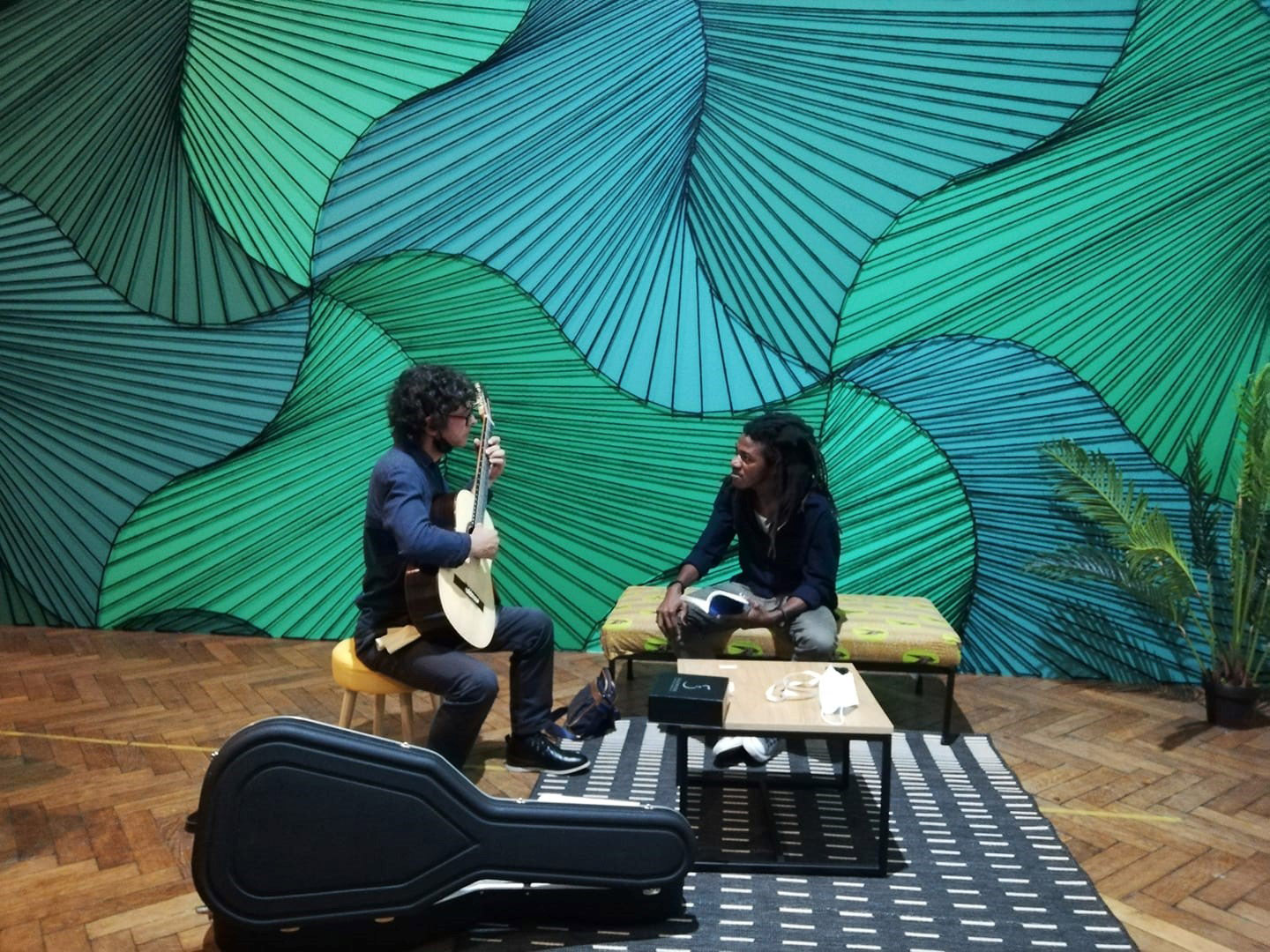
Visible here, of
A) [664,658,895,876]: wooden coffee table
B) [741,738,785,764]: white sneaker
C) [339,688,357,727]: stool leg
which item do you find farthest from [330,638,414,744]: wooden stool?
[741,738,785,764]: white sneaker

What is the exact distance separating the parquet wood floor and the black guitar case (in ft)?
0.98

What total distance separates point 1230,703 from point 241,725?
352 centimetres

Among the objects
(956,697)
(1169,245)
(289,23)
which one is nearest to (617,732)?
(956,697)

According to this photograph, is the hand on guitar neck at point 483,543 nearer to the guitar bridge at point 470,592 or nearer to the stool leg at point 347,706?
the guitar bridge at point 470,592

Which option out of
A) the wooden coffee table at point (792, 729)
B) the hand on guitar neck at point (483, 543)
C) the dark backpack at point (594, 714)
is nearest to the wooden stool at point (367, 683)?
the hand on guitar neck at point (483, 543)

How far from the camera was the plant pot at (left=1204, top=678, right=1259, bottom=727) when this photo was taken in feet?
12.8

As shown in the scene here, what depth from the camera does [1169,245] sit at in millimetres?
4297

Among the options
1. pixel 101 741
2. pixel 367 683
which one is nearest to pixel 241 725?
pixel 101 741

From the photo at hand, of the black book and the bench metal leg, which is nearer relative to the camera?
the black book

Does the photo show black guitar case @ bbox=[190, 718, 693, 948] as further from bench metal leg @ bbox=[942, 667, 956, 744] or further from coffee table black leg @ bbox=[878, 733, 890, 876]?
bench metal leg @ bbox=[942, 667, 956, 744]

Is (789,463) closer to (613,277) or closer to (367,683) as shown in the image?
(613,277)

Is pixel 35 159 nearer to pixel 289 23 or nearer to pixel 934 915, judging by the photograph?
pixel 289 23

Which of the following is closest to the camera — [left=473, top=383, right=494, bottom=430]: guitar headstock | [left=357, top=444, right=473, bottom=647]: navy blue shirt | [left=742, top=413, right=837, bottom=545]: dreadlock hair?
[left=357, top=444, right=473, bottom=647]: navy blue shirt

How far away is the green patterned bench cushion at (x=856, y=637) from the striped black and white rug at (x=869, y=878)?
0.31 meters
